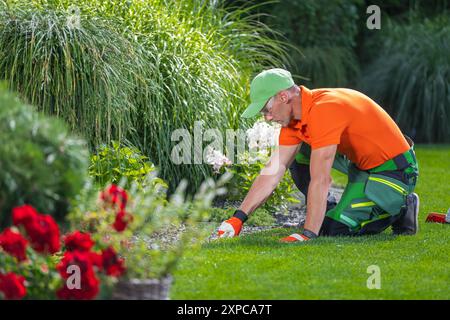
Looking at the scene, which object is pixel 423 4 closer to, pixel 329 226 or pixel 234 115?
pixel 234 115

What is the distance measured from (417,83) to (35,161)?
9.11 metres

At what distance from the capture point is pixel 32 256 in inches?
144

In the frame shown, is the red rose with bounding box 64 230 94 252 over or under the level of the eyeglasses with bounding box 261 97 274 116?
under

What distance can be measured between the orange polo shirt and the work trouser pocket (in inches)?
4.5

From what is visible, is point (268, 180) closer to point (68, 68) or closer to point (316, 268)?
point (316, 268)

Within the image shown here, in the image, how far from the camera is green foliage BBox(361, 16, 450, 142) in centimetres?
1152

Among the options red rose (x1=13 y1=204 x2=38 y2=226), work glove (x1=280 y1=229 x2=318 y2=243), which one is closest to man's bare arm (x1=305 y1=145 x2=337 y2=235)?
work glove (x1=280 y1=229 x2=318 y2=243)

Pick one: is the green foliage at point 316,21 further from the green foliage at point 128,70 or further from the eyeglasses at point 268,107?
the eyeglasses at point 268,107

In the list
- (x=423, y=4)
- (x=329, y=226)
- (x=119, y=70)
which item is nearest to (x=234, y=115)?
(x=119, y=70)

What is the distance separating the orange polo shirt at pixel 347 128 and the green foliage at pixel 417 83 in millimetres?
6278

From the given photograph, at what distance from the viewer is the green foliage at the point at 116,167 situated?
567 cm

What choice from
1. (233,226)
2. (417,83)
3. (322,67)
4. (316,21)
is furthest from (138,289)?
(316,21)

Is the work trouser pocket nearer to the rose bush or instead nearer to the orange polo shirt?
the orange polo shirt

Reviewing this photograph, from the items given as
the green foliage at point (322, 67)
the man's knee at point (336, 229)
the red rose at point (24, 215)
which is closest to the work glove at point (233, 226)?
the man's knee at point (336, 229)
